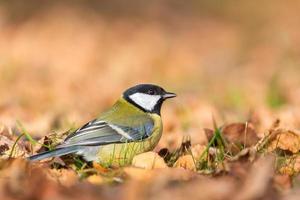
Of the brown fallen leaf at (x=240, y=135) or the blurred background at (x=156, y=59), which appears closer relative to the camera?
the brown fallen leaf at (x=240, y=135)

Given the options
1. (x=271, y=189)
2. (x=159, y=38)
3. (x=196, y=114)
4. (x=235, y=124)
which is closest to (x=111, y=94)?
(x=196, y=114)

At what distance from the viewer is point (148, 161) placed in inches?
148

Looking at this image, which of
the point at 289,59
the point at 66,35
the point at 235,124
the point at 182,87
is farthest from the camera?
the point at 66,35

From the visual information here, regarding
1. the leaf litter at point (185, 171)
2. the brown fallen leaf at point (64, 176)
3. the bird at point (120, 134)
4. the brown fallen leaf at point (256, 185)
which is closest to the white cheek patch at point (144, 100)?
the bird at point (120, 134)

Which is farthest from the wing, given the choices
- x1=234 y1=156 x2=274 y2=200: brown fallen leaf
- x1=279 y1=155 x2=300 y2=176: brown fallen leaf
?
x1=234 y1=156 x2=274 y2=200: brown fallen leaf

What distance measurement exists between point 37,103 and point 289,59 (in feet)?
12.7

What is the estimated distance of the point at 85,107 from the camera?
7941mm

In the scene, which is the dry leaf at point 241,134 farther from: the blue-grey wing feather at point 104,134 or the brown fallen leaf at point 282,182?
the brown fallen leaf at point 282,182

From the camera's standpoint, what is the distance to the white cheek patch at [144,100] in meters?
4.92

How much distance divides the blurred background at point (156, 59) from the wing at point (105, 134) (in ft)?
3.33

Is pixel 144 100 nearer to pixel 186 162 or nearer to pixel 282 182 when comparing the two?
pixel 186 162

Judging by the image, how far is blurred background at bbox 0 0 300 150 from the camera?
7.12m

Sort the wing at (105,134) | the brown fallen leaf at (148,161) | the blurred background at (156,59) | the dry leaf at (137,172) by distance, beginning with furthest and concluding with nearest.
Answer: the blurred background at (156,59) → the wing at (105,134) → the brown fallen leaf at (148,161) → the dry leaf at (137,172)

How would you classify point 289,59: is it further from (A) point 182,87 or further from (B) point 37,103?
(B) point 37,103
